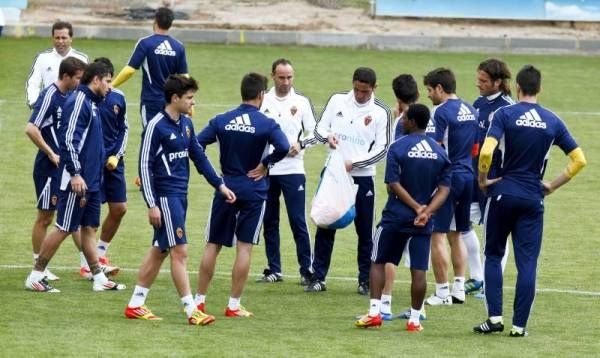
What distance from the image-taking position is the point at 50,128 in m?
13.1

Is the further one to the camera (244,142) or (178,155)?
(244,142)

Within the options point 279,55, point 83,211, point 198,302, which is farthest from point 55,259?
point 279,55

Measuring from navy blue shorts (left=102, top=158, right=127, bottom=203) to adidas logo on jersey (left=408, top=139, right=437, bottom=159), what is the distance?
357 cm

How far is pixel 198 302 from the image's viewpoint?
475 inches

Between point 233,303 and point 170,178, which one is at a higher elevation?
point 170,178

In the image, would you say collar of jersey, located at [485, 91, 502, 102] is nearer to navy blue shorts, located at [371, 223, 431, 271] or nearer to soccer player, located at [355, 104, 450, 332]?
soccer player, located at [355, 104, 450, 332]

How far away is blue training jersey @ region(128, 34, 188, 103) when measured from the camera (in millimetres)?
16250

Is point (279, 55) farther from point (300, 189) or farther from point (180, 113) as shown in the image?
point (180, 113)

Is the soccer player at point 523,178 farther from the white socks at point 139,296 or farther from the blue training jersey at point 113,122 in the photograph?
the blue training jersey at point 113,122

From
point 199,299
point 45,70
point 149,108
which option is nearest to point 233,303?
point 199,299

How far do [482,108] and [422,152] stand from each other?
2.03 metres

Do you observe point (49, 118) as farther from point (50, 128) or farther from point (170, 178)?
point (170, 178)

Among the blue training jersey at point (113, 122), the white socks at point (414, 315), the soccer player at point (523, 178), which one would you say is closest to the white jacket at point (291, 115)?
the blue training jersey at point (113, 122)

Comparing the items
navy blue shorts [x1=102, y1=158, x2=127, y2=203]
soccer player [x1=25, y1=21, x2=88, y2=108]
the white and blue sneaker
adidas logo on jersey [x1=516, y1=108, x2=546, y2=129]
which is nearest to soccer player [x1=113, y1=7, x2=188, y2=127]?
soccer player [x1=25, y1=21, x2=88, y2=108]
